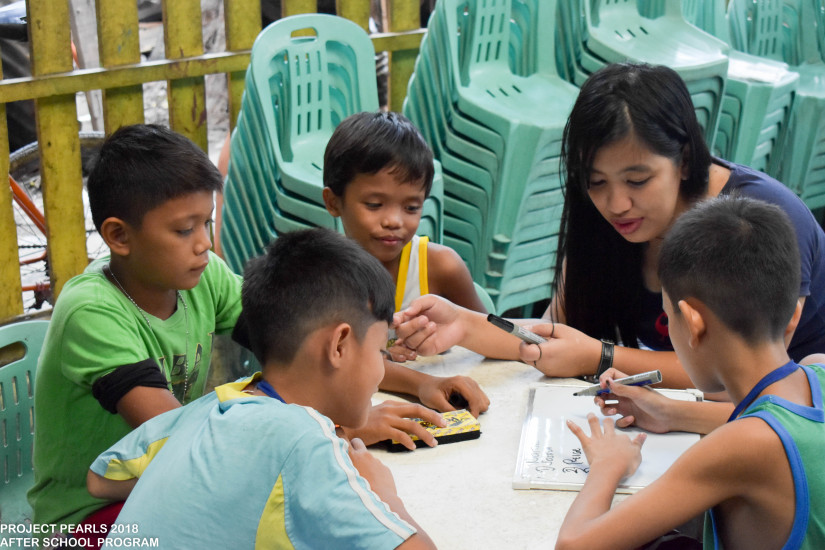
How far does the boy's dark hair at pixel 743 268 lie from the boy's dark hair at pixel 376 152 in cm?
99

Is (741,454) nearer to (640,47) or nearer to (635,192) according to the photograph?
(635,192)

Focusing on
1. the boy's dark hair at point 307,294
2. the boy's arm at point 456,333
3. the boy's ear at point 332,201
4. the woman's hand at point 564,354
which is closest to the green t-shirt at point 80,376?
the boy's dark hair at point 307,294

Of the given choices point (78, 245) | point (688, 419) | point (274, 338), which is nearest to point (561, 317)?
point (688, 419)

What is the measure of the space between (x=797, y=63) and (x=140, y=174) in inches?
187

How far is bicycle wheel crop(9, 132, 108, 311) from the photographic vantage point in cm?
370

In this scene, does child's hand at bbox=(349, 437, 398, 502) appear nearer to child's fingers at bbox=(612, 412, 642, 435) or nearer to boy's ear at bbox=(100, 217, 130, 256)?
child's fingers at bbox=(612, 412, 642, 435)

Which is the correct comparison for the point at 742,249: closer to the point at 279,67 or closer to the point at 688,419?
the point at 688,419

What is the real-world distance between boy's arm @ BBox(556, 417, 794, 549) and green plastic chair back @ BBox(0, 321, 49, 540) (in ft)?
3.92

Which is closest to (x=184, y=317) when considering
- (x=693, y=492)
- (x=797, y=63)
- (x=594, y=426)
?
(x=594, y=426)

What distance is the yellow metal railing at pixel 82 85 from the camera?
3229 millimetres

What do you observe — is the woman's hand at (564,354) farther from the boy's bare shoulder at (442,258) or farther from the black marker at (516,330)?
the boy's bare shoulder at (442,258)

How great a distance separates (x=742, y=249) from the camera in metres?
1.38

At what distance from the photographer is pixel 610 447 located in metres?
1.49

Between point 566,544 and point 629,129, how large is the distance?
3.28 ft
